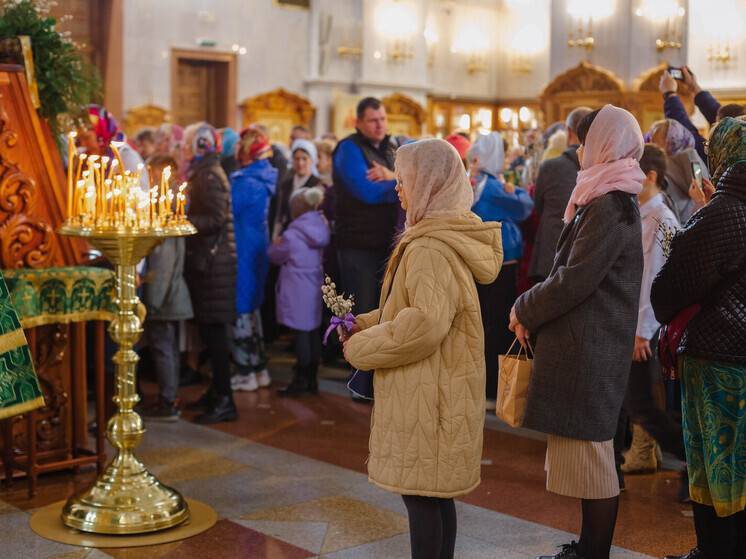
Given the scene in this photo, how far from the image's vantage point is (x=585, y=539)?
A: 12.4 feet

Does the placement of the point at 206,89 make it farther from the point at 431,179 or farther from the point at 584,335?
the point at 431,179

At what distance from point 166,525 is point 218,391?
2.07m

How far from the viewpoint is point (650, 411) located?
4.88 meters

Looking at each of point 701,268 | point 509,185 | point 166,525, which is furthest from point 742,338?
point 509,185

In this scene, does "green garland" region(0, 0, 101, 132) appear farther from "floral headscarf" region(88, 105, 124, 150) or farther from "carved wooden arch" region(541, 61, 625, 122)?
"carved wooden arch" region(541, 61, 625, 122)

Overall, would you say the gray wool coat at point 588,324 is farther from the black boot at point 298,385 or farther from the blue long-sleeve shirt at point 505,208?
the black boot at point 298,385

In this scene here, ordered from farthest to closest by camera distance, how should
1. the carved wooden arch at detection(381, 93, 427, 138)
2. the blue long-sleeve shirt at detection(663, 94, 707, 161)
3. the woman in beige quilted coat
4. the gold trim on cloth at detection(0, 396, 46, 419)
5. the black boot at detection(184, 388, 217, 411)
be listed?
the carved wooden arch at detection(381, 93, 427, 138) < the black boot at detection(184, 388, 217, 411) < the blue long-sleeve shirt at detection(663, 94, 707, 161) < the gold trim on cloth at detection(0, 396, 46, 419) < the woman in beige quilted coat

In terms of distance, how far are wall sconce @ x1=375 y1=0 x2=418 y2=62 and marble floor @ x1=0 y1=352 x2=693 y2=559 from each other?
510 inches

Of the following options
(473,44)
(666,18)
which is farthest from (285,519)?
(473,44)

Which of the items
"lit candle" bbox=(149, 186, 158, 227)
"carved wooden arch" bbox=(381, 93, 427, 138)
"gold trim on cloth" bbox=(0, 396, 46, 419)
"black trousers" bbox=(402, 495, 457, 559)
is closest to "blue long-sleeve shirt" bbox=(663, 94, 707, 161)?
"lit candle" bbox=(149, 186, 158, 227)

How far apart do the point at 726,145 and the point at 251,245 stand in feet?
13.7

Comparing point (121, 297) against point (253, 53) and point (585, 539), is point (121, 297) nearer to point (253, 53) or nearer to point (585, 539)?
point (585, 539)

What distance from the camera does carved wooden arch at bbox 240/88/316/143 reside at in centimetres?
1739

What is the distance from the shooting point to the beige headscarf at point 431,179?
10.7ft
